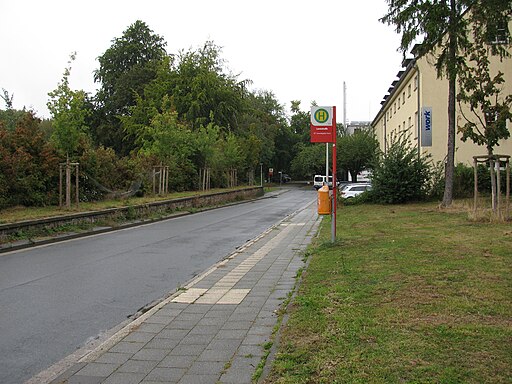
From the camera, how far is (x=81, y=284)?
26.1ft

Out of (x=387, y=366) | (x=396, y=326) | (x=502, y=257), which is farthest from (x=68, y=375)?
(x=502, y=257)

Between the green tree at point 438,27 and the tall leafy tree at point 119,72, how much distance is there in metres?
37.7

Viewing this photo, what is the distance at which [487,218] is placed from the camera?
48.7ft

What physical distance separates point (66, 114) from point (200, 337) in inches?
576

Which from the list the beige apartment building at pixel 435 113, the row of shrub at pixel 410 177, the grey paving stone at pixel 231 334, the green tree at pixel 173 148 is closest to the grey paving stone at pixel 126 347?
the grey paving stone at pixel 231 334

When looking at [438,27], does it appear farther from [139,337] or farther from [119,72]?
[119,72]

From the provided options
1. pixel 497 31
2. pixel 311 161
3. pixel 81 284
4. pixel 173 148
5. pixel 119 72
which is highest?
pixel 119 72

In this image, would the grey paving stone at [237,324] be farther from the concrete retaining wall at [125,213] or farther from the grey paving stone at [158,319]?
the concrete retaining wall at [125,213]

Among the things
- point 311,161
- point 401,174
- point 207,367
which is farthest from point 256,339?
point 311,161

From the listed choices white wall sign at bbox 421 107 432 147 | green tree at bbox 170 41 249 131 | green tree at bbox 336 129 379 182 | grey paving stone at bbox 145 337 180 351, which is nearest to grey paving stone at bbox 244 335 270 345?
grey paving stone at bbox 145 337 180 351

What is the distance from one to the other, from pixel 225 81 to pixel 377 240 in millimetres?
41776

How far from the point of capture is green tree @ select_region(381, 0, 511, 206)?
19636 millimetres

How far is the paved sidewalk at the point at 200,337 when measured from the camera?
13.3 feet

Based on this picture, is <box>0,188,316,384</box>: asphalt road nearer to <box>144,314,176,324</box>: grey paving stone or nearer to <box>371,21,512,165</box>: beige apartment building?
<box>144,314,176,324</box>: grey paving stone
